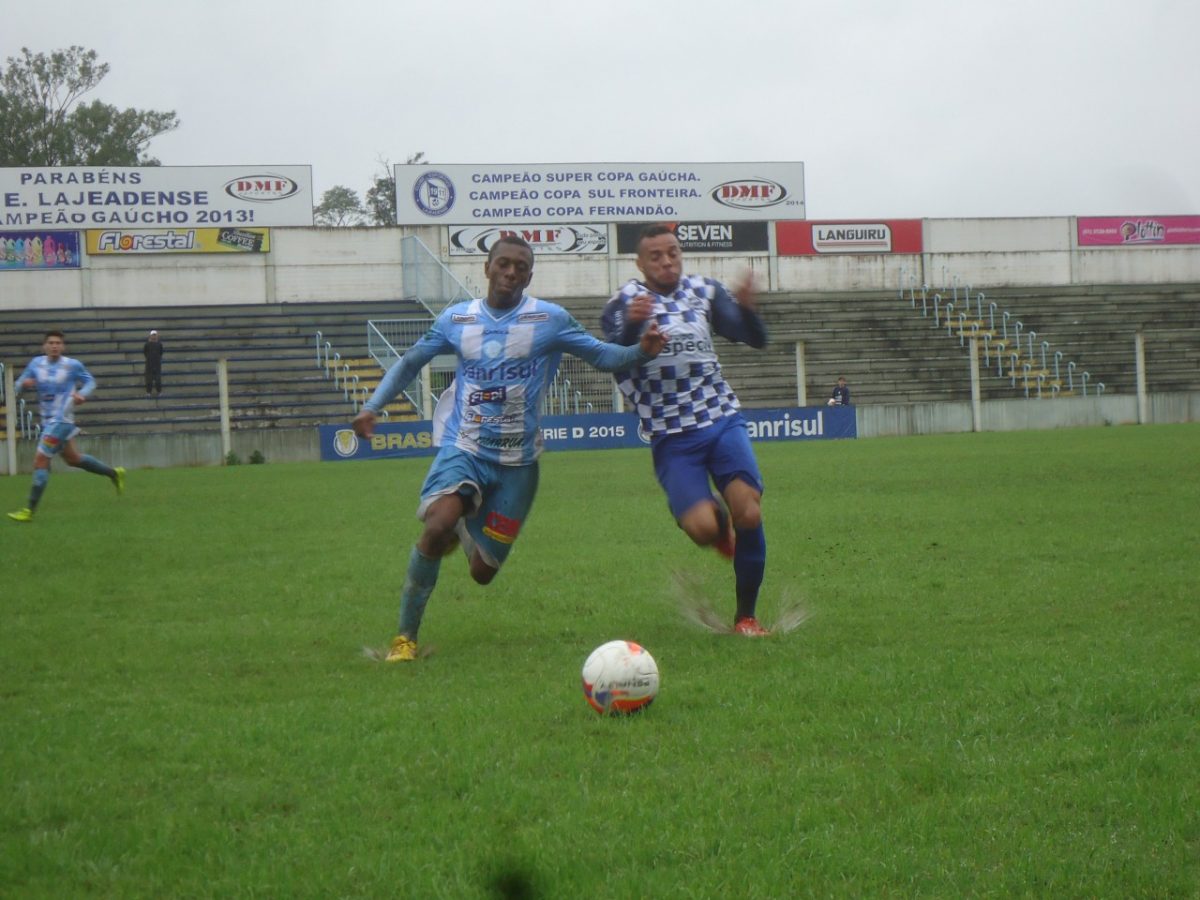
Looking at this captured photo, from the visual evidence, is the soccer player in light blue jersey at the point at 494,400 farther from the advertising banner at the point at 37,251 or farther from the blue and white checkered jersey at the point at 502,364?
the advertising banner at the point at 37,251

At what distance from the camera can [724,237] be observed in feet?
147

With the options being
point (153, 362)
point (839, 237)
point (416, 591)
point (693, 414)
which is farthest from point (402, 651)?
point (839, 237)

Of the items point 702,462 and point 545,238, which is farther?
point 545,238

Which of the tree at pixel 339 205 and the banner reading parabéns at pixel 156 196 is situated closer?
the banner reading parabéns at pixel 156 196

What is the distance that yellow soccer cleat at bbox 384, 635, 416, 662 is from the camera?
6.41 metres

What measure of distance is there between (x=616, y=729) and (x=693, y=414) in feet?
8.96

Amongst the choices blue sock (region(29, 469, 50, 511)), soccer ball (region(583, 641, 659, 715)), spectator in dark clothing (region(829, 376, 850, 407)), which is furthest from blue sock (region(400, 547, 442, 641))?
spectator in dark clothing (region(829, 376, 850, 407))

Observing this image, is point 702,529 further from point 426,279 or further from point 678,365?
point 426,279

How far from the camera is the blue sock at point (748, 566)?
23.0 feet

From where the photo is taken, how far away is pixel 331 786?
4137 mm

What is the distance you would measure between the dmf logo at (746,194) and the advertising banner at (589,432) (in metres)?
14.0

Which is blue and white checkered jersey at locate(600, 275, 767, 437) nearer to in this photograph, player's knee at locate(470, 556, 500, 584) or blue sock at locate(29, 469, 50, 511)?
player's knee at locate(470, 556, 500, 584)

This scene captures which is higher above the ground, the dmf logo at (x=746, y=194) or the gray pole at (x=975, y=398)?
the dmf logo at (x=746, y=194)

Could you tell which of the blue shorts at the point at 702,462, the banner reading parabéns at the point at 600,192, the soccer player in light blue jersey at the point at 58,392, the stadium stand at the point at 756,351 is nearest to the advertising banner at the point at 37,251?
the stadium stand at the point at 756,351
